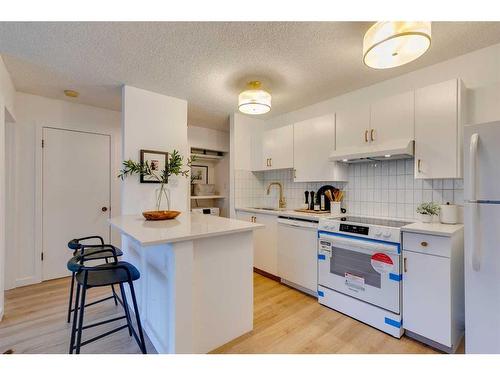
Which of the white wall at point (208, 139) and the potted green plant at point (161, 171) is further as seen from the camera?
the white wall at point (208, 139)

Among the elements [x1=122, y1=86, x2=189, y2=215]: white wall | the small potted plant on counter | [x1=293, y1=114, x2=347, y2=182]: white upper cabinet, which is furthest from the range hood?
[x1=122, y1=86, x2=189, y2=215]: white wall

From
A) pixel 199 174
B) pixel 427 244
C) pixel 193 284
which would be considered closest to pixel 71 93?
pixel 199 174

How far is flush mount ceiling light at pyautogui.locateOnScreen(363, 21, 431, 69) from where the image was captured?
1.35 m

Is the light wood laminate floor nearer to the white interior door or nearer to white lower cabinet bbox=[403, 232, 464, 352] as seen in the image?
white lower cabinet bbox=[403, 232, 464, 352]

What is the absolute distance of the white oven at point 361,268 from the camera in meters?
1.92

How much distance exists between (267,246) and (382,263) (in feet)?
4.78

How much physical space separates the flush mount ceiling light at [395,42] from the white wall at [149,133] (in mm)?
2235

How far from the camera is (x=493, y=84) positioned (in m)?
1.91

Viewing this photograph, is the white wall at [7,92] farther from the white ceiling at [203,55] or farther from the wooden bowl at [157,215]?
the wooden bowl at [157,215]

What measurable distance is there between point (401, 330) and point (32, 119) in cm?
451

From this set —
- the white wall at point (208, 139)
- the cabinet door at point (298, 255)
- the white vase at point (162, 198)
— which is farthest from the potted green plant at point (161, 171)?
the cabinet door at point (298, 255)

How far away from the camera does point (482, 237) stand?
4.73 ft

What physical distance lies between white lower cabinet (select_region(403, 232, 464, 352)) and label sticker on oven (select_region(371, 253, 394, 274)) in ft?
0.34
